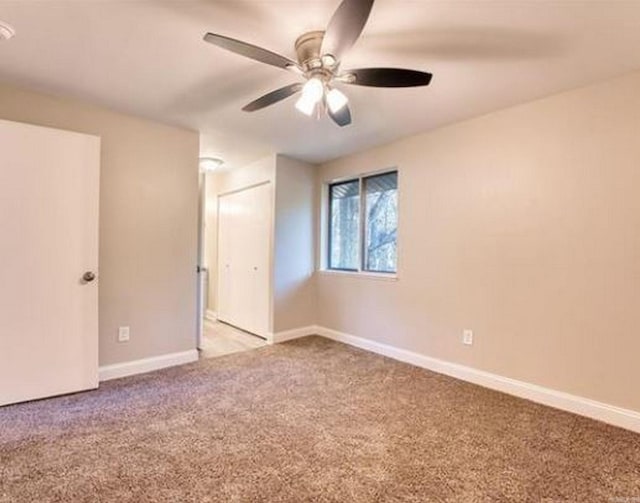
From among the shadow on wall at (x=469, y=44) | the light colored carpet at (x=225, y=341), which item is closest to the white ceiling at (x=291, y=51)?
the shadow on wall at (x=469, y=44)

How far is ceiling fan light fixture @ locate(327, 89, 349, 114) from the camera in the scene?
6.61 feet

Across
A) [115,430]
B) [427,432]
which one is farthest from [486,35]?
[115,430]

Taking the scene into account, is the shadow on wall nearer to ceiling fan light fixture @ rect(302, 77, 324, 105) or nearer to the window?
ceiling fan light fixture @ rect(302, 77, 324, 105)

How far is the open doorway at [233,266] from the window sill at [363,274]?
73cm

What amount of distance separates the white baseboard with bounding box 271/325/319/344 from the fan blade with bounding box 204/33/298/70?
3.08 metres

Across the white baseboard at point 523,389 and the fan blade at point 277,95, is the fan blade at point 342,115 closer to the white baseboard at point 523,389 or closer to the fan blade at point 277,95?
the fan blade at point 277,95

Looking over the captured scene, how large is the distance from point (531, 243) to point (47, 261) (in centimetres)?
347

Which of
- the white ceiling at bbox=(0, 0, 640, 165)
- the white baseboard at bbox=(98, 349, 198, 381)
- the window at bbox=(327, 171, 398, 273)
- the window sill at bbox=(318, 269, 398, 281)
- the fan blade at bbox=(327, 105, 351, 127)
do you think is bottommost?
the white baseboard at bbox=(98, 349, 198, 381)

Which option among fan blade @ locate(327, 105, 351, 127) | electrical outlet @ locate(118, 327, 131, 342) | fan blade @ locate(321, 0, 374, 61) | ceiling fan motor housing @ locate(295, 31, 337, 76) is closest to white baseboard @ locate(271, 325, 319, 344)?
electrical outlet @ locate(118, 327, 131, 342)

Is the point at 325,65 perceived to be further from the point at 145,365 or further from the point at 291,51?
the point at 145,365

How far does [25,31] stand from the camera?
→ 1902mm

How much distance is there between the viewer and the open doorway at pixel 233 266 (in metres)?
4.29

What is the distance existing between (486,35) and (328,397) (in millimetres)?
2466

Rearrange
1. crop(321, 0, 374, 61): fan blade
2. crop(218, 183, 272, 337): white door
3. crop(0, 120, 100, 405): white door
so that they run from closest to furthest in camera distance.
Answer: crop(321, 0, 374, 61): fan blade, crop(0, 120, 100, 405): white door, crop(218, 183, 272, 337): white door
